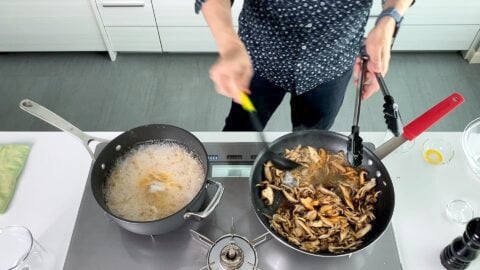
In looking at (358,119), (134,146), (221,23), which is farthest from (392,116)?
(134,146)

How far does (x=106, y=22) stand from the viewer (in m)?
2.25

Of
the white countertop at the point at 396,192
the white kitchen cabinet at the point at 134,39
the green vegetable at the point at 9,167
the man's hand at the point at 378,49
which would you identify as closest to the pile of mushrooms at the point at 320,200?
the white countertop at the point at 396,192

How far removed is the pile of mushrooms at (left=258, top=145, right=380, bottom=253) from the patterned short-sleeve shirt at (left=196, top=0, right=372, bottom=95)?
0.32 m

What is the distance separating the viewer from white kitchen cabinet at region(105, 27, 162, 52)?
2279 millimetres

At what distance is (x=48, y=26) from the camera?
2309 millimetres

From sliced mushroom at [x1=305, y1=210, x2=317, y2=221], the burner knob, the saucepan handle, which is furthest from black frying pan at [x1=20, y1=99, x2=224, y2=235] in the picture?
the saucepan handle

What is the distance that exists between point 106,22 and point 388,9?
1.68m

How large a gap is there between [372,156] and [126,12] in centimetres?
172

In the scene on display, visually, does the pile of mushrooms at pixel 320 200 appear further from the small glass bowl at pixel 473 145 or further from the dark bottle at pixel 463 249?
the small glass bowl at pixel 473 145

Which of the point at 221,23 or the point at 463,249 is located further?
the point at 221,23

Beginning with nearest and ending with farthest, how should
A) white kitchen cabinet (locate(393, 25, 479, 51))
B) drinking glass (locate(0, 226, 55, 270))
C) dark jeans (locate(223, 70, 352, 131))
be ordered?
drinking glass (locate(0, 226, 55, 270))
dark jeans (locate(223, 70, 352, 131))
white kitchen cabinet (locate(393, 25, 479, 51))

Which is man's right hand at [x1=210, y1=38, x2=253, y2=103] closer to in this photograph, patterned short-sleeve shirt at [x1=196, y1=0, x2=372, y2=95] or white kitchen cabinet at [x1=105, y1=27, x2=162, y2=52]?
patterned short-sleeve shirt at [x1=196, y1=0, x2=372, y2=95]

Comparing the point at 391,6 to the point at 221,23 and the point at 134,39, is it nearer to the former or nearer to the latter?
the point at 221,23

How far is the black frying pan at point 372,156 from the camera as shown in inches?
32.5
